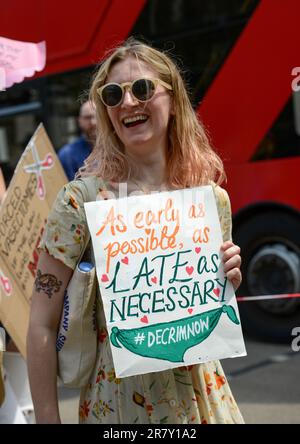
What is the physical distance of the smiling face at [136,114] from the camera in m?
1.90

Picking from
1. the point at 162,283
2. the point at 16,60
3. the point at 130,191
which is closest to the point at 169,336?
the point at 162,283

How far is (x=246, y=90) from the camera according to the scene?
5.93m

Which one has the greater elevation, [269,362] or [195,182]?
[195,182]

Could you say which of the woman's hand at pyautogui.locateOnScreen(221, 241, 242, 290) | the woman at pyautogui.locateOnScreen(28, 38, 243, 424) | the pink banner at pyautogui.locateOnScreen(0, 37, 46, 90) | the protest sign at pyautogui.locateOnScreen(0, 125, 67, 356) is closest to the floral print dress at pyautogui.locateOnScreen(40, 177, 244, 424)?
the woman at pyautogui.locateOnScreen(28, 38, 243, 424)

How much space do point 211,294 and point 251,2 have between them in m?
4.44

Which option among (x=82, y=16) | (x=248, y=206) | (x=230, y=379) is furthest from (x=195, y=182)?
(x=82, y=16)

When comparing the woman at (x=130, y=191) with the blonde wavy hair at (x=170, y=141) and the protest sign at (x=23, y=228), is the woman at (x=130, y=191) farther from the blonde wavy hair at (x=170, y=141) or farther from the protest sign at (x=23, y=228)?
the protest sign at (x=23, y=228)

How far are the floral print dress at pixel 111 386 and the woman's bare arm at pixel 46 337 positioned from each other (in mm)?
42

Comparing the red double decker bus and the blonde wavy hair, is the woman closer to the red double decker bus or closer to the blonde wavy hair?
the blonde wavy hair

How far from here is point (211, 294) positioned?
185cm

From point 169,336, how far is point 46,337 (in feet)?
0.97

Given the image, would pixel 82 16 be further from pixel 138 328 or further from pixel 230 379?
pixel 138 328

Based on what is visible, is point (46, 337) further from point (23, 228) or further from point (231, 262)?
point (23, 228)

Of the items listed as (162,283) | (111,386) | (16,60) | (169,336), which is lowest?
(111,386)
